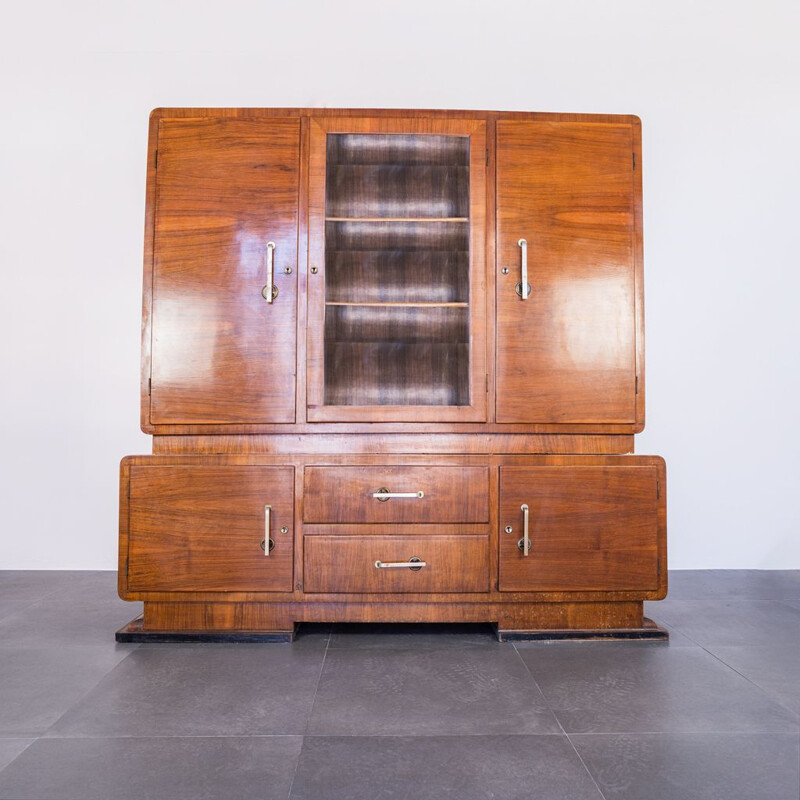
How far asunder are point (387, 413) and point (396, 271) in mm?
577

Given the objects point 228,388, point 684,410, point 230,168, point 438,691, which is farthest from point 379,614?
point 684,410

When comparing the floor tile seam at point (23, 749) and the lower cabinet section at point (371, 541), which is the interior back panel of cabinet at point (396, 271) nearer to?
the lower cabinet section at point (371, 541)

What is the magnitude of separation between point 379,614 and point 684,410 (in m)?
1.75

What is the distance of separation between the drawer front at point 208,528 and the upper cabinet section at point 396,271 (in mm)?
316

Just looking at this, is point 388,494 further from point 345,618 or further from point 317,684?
point 317,684

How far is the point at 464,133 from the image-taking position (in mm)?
2023

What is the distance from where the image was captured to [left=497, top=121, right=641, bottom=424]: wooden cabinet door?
1977 mm

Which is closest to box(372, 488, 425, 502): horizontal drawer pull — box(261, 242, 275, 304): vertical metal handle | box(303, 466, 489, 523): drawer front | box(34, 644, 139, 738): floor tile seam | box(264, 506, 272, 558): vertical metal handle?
box(303, 466, 489, 523): drawer front

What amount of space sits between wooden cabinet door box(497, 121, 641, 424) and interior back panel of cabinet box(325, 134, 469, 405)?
17cm

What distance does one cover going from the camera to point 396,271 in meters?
2.21

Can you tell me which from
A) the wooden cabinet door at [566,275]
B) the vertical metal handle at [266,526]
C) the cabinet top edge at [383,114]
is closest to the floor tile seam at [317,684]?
the vertical metal handle at [266,526]

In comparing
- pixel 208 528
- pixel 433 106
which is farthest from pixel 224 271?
pixel 433 106

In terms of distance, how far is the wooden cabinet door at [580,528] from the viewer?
192 cm

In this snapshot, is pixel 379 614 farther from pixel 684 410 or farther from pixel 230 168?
pixel 684 410
